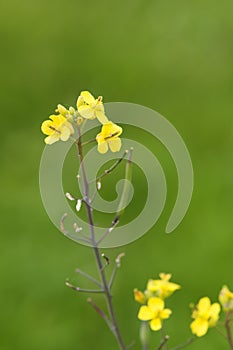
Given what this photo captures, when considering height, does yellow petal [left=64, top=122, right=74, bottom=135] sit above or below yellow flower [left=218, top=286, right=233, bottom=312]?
above

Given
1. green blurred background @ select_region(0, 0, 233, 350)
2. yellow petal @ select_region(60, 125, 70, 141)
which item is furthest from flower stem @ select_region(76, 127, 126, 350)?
green blurred background @ select_region(0, 0, 233, 350)

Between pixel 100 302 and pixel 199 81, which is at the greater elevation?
pixel 199 81

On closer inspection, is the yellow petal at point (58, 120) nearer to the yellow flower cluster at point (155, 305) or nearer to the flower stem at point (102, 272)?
the flower stem at point (102, 272)

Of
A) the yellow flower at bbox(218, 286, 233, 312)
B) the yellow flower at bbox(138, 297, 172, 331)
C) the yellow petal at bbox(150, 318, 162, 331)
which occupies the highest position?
the yellow flower at bbox(138, 297, 172, 331)

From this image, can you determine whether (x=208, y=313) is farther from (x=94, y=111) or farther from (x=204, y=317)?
(x=94, y=111)

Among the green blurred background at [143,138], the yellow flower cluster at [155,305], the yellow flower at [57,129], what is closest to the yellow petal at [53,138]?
the yellow flower at [57,129]

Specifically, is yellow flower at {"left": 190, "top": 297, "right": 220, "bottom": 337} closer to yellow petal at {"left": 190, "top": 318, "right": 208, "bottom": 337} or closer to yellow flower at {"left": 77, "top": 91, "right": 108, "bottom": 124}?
yellow petal at {"left": 190, "top": 318, "right": 208, "bottom": 337}

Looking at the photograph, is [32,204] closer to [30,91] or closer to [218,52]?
[30,91]

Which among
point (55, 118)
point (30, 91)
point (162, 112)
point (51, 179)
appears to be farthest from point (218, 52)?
point (55, 118)
